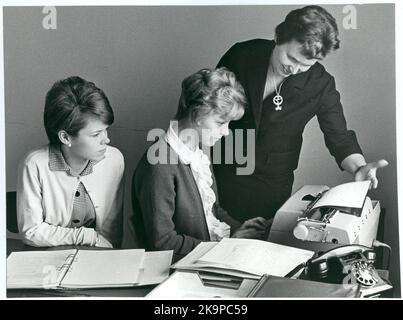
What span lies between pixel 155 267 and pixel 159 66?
1.86 ft

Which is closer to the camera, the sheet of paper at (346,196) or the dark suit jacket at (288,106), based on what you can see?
the sheet of paper at (346,196)

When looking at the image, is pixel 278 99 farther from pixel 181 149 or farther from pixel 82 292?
pixel 82 292

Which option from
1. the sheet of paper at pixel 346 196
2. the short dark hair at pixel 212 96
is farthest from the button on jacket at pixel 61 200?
the sheet of paper at pixel 346 196

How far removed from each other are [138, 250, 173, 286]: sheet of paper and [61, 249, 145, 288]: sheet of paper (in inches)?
0.7

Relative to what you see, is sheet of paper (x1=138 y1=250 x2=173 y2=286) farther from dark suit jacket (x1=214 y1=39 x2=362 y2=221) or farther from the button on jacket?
dark suit jacket (x1=214 y1=39 x2=362 y2=221)

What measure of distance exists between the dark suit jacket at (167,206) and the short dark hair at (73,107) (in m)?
0.19

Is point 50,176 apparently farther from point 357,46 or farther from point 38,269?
point 357,46

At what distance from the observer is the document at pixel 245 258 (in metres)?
1.67

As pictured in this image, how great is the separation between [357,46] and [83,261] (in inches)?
38.4

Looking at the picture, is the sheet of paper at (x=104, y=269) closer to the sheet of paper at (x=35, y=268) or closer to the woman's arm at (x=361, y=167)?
the sheet of paper at (x=35, y=268)

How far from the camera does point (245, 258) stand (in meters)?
1.70

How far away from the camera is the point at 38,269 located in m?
1.75

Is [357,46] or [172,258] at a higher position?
[357,46]

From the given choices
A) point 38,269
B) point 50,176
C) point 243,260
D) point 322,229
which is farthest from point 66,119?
point 322,229
